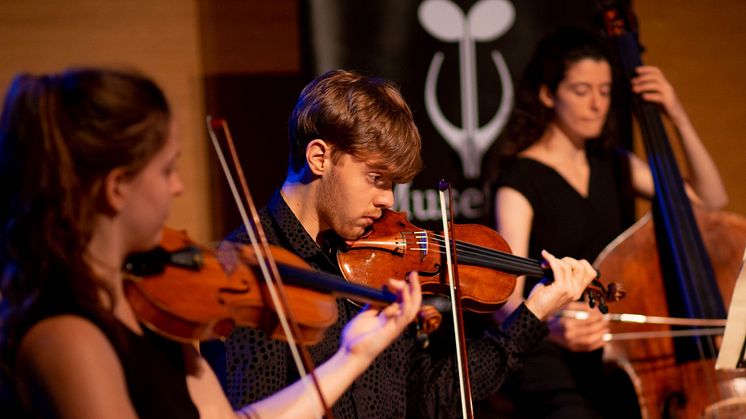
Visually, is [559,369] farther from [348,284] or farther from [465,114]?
[348,284]

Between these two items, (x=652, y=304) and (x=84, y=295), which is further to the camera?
(x=652, y=304)

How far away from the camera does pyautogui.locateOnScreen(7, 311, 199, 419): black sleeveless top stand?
1113 mm

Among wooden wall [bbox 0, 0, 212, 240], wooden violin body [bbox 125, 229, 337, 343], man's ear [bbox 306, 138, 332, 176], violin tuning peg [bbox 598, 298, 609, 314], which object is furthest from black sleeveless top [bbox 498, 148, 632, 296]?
wooden violin body [bbox 125, 229, 337, 343]

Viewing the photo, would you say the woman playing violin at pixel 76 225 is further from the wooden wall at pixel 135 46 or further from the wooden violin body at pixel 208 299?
the wooden wall at pixel 135 46

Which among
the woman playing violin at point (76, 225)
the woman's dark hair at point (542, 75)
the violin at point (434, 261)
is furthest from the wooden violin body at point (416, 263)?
the woman's dark hair at point (542, 75)

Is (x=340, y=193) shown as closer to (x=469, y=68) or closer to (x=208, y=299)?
(x=208, y=299)

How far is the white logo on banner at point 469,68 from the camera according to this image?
2.75 metres

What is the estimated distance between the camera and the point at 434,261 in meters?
1.70

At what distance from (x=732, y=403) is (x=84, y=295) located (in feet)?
5.14

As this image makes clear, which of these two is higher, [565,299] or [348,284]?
[348,284]

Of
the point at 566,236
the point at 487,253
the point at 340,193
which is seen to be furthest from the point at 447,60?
the point at 340,193

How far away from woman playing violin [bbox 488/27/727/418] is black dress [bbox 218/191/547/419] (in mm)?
573

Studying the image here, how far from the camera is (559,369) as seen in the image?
241 cm

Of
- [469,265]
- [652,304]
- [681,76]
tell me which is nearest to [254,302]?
[469,265]
